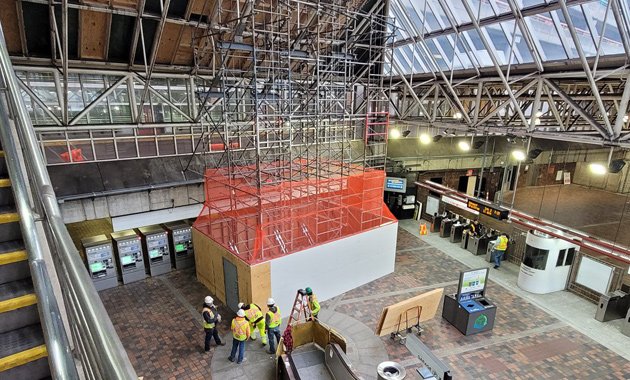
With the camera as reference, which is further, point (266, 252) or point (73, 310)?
point (266, 252)

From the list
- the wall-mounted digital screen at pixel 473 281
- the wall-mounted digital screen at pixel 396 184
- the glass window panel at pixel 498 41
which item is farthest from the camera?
the wall-mounted digital screen at pixel 396 184

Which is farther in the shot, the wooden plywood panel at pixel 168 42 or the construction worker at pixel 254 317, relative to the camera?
the wooden plywood panel at pixel 168 42

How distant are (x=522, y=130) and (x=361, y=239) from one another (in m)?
5.86

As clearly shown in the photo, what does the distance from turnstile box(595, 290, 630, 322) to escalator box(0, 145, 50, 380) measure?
12.7 metres

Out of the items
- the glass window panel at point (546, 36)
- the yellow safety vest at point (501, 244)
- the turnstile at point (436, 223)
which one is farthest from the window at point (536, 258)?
the glass window panel at point (546, 36)

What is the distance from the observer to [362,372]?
26.1ft

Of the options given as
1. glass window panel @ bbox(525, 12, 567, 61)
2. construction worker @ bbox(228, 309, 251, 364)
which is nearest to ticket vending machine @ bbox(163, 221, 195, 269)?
construction worker @ bbox(228, 309, 251, 364)

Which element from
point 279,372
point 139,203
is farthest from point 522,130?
point 139,203

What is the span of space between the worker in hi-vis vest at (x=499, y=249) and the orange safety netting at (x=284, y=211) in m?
4.25

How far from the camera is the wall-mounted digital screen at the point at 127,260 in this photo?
11.6 meters

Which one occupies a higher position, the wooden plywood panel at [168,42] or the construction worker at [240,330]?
the wooden plywood panel at [168,42]

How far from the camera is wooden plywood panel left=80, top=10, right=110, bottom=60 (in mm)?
9484

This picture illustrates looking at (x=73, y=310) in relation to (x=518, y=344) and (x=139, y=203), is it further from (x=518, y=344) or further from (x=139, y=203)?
(x=139, y=203)

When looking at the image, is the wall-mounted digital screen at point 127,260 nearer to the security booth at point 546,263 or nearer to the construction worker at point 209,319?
the construction worker at point 209,319
